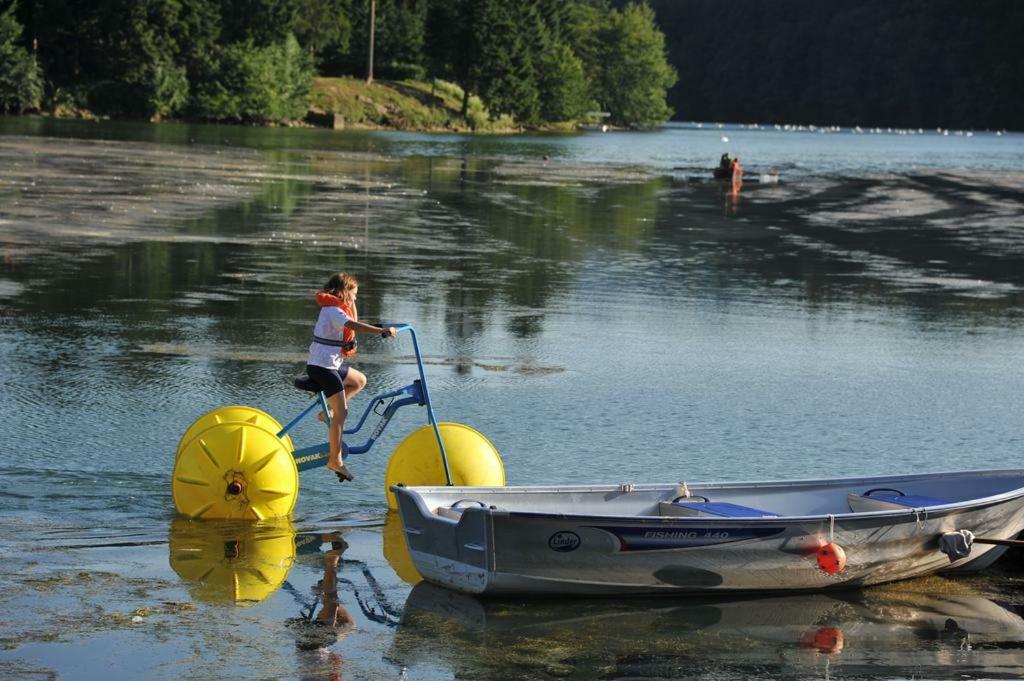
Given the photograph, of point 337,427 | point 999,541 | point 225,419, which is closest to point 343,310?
point 337,427

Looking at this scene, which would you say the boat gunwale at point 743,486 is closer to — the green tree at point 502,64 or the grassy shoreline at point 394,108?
the grassy shoreline at point 394,108

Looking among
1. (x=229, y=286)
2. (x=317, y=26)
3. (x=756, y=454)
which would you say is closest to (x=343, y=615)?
(x=756, y=454)

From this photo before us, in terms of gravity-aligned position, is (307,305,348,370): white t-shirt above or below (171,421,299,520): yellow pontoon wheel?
above

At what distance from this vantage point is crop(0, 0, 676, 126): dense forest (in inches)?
4043

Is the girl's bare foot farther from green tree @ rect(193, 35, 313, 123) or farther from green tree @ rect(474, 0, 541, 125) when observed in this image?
green tree @ rect(474, 0, 541, 125)

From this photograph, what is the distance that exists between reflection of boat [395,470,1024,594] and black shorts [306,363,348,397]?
157 cm

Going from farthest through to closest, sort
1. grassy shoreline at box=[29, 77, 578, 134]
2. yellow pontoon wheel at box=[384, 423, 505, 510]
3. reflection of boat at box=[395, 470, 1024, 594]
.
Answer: grassy shoreline at box=[29, 77, 578, 134]
yellow pontoon wheel at box=[384, 423, 505, 510]
reflection of boat at box=[395, 470, 1024, 594]

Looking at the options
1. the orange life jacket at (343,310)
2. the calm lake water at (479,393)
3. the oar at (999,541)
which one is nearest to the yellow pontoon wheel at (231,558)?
the calm lake water at (479,393)

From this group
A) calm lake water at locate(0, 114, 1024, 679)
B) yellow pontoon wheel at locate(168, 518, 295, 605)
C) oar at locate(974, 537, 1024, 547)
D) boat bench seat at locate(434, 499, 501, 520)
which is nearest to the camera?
calm lake water at locate(0, 114, 1024, 679)

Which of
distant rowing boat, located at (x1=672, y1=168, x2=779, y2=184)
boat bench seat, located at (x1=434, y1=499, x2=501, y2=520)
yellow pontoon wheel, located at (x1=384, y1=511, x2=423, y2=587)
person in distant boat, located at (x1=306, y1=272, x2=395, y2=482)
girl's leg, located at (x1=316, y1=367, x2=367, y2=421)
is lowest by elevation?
yellow pontoon wheel, located at (x1=384, y1=511, x2=423, y2=587)

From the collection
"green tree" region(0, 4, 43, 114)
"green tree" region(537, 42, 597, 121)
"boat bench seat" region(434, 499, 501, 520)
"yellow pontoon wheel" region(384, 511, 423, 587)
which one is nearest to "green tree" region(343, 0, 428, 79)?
"green tree" region(537, 42, 597, 121)

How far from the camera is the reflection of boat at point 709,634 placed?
818 cm

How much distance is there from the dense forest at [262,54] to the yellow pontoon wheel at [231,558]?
8891 centimetres

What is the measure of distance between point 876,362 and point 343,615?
35.8ft
